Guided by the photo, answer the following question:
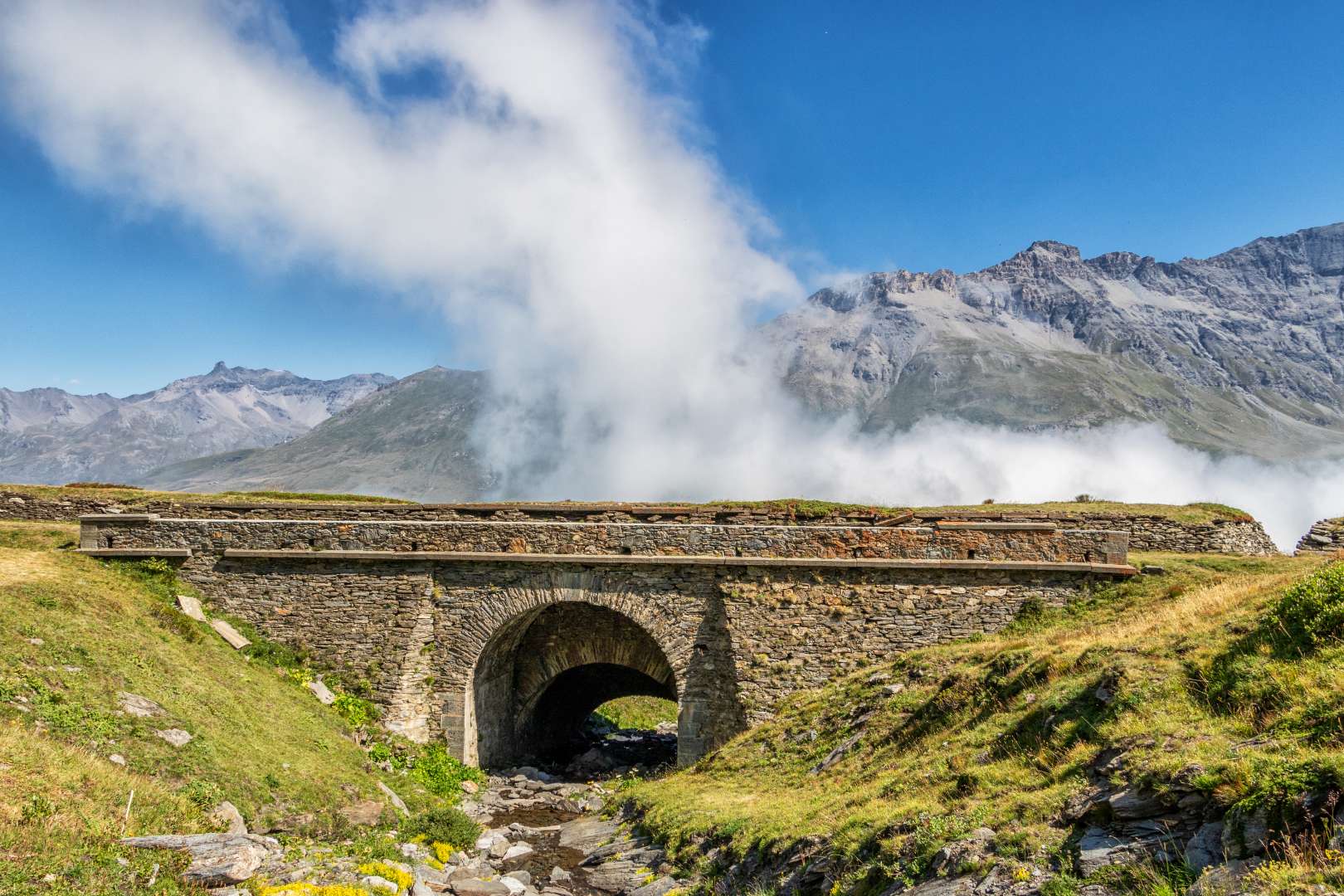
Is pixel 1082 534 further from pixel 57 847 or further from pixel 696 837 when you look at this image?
pixel 57 847

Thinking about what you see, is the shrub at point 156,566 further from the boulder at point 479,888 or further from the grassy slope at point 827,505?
the boulder at point 479,888

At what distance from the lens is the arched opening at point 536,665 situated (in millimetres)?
24047

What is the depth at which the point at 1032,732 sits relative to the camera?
1173 cm

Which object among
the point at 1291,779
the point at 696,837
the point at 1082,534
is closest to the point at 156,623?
the point at 696,837

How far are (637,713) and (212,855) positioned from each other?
3028cm

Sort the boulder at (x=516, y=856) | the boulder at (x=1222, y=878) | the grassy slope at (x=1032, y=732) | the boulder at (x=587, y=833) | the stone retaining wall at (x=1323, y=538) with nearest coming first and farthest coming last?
1. the boulder at (x=1222, y=878)
2. the grassy slope at (x=1032, y=732)
3. the boulder at (x=516, y=856)
4. the boulder at (x=587, y=833)
5. the stone retaining wall at (x=1323, y=538)

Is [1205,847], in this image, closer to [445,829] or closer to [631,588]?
[445,829]

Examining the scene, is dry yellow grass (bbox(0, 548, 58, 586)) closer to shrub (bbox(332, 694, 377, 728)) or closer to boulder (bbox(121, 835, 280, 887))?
shrub (bbox(332, 694, 377, 728))

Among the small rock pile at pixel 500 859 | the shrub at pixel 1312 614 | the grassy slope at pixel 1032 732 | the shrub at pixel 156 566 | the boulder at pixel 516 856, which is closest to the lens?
the grassy slope at pixel 1032 732

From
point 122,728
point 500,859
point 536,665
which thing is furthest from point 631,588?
point 122,728

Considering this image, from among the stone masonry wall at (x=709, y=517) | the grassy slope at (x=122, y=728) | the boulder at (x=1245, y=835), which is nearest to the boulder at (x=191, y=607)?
the grassy slope at (x=122, y=728)

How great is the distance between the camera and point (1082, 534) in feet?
68.3

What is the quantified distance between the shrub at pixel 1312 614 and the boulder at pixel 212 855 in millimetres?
14998

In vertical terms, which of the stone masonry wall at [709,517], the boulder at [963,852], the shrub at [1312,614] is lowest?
the boulder at [963,852]
